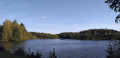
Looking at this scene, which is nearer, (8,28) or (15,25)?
(8,28)

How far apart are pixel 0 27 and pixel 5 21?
5.67m

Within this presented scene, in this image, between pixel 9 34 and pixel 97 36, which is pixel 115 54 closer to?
pixel 9 34

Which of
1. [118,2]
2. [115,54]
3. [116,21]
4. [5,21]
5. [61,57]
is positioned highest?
[5,21]

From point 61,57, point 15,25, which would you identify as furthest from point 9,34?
point 61,57

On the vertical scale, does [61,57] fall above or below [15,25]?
below

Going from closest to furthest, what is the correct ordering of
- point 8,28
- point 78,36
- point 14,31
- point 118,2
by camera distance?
point 118,2
point 8,28
point 14,31
point 78,36

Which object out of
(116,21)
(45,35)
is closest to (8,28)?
(116,21)

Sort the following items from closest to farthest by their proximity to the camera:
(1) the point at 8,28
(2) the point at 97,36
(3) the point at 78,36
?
(1) the point at 8,28
(2) the point at 97,36
(3) the point at 78,36

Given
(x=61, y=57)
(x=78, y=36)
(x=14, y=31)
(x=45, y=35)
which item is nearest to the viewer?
(x=61, y=57)

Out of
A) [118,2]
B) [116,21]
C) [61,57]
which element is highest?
[118,2]

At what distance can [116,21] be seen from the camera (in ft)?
37.8

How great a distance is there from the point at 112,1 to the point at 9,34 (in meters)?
70.2

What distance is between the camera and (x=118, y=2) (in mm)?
10609

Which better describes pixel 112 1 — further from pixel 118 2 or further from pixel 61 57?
pixel 61 57
